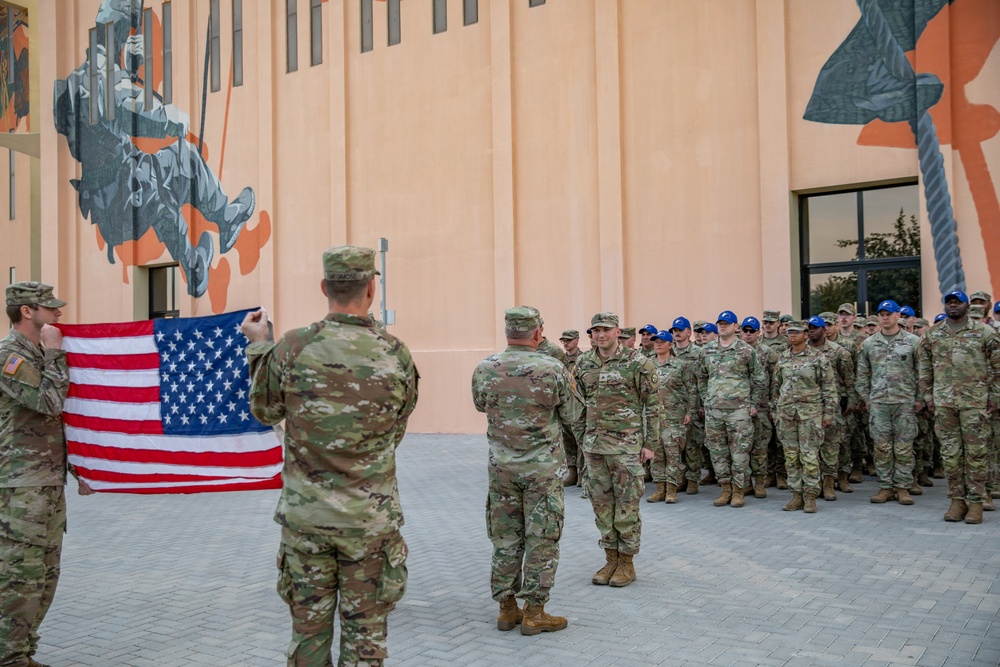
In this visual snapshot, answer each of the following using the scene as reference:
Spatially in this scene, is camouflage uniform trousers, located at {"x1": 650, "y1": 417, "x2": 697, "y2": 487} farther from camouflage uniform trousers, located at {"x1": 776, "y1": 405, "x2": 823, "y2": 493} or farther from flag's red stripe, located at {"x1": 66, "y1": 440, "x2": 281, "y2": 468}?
flag's red stripe, located at {"x1": 66, "y1": 440, "x2": 281, "y2": 468}

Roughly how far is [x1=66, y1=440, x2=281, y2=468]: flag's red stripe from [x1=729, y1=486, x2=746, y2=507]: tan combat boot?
5.87m

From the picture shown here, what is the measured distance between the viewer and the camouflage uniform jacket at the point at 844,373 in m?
10.3

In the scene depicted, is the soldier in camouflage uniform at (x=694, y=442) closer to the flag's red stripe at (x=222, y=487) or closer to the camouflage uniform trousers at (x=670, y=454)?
the camouflage uniform trousers at (x=670, y=454)

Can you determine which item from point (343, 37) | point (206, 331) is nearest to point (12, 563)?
point (206, 331)

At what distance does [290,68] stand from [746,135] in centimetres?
1225

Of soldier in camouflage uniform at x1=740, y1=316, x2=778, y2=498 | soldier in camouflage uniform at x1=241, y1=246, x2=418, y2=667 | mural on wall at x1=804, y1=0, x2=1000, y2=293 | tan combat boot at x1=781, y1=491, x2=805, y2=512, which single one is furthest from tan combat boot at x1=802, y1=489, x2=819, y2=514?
soldier in camouflage uniform at x1=241, y1=246, x2=418, y2=667

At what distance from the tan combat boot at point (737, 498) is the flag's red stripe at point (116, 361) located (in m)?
6.45

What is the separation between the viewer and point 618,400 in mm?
6469

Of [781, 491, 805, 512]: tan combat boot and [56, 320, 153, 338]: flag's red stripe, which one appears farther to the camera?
[781, 491, 805, 512]: tan combat boot

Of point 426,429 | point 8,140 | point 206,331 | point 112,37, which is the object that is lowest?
point 426,429

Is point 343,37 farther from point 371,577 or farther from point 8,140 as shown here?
point 371,577

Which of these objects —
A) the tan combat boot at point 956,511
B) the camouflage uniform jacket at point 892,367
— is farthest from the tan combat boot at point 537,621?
the camouflage uniform jacket at point 892,367

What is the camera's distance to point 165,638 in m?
5.27

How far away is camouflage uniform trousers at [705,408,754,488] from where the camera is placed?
9.40 m
